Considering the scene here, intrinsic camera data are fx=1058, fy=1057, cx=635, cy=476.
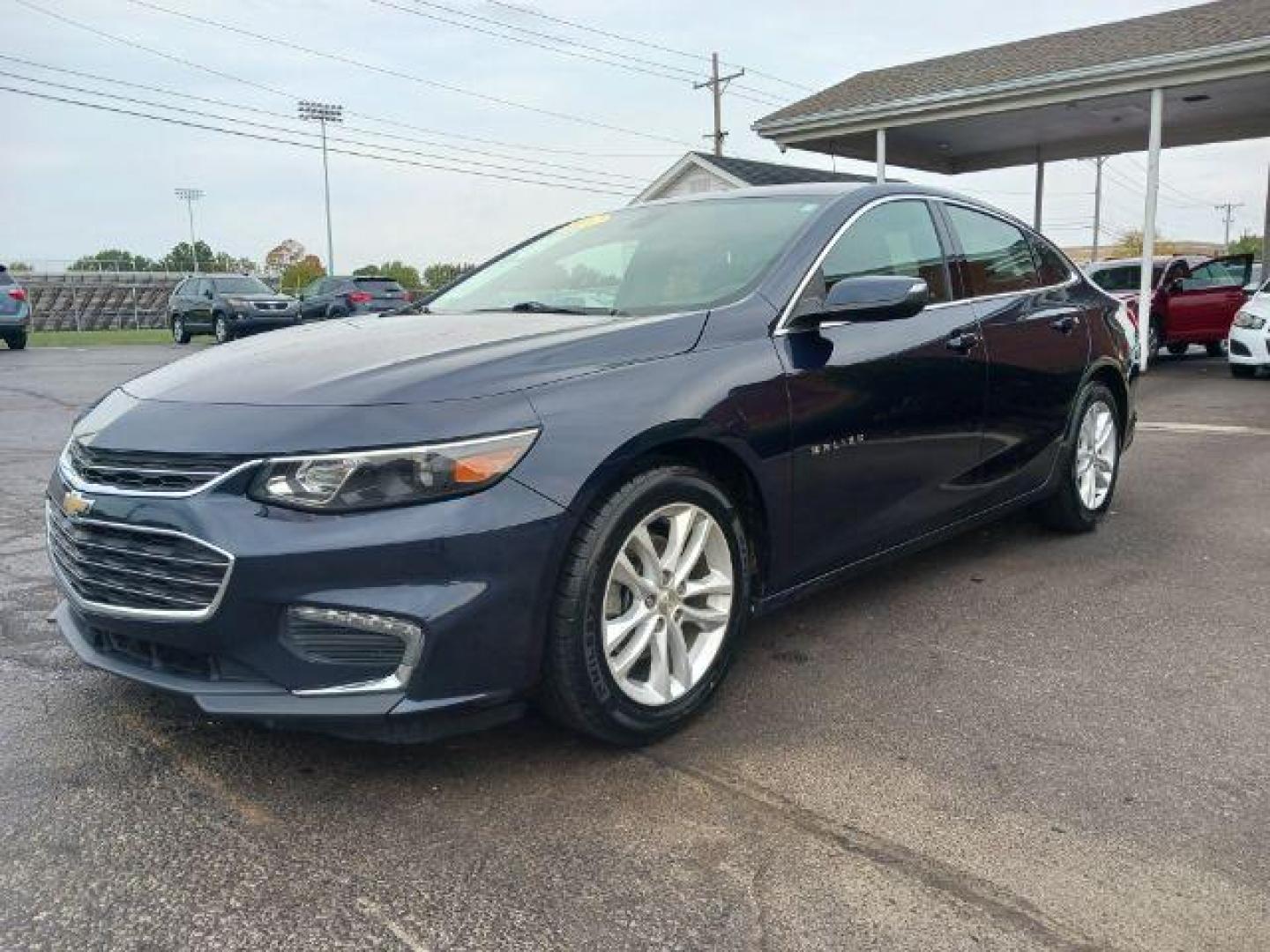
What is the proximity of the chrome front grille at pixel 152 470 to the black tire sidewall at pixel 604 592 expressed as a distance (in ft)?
2.90

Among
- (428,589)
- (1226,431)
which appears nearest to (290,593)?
(428,589)

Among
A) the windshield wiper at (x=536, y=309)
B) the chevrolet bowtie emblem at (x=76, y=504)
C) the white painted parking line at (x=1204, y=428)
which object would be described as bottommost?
the white painted parking line at (x=1204, y=428)

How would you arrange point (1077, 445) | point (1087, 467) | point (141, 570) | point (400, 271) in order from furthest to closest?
point (400, 271) < point (1087, 467) < point (1077, 445) < point (141, 570)

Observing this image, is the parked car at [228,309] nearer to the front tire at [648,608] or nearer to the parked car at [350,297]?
the parked car at [350,297]

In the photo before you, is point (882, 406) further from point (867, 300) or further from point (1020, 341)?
point (1020, 341)

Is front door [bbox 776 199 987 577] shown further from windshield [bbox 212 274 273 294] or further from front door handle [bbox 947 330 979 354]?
windshield [bbox 212 274 273 294]

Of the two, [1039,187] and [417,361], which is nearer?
[417,361]

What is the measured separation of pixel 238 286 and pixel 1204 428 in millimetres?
21287

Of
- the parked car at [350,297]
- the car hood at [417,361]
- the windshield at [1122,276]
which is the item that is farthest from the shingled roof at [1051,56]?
the car hood at [417,361]

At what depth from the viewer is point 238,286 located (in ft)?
80.1

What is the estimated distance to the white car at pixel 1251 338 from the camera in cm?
1247

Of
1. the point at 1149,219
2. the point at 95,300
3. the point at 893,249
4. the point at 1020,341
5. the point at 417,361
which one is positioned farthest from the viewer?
the point at 95,300

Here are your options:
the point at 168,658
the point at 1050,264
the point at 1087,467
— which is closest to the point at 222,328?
the point at 1050,264

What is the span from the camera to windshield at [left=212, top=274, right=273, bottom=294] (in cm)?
2417
